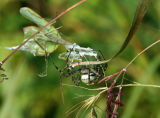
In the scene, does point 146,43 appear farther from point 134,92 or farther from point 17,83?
point 17,83

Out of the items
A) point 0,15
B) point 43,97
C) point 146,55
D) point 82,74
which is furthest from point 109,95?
point 0,15

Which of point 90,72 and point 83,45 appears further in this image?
point 83,45

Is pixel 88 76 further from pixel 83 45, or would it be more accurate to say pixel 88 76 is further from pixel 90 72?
pixel 83 45

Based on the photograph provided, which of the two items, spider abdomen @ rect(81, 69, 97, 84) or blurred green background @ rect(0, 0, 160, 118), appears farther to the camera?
blurred green background @ rect(0, 0, 160, 118)

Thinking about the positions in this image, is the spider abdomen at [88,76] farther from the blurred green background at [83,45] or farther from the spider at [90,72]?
the blurred green background at [83,45]

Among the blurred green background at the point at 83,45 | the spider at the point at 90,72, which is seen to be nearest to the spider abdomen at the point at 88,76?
the spider at the point at 90,72

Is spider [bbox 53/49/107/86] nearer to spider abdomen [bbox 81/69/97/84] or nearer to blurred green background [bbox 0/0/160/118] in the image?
spider abdomen [bbox 81/69/97/84]

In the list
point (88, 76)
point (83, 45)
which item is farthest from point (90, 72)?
point (83, 45)

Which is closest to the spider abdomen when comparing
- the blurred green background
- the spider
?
the spider
